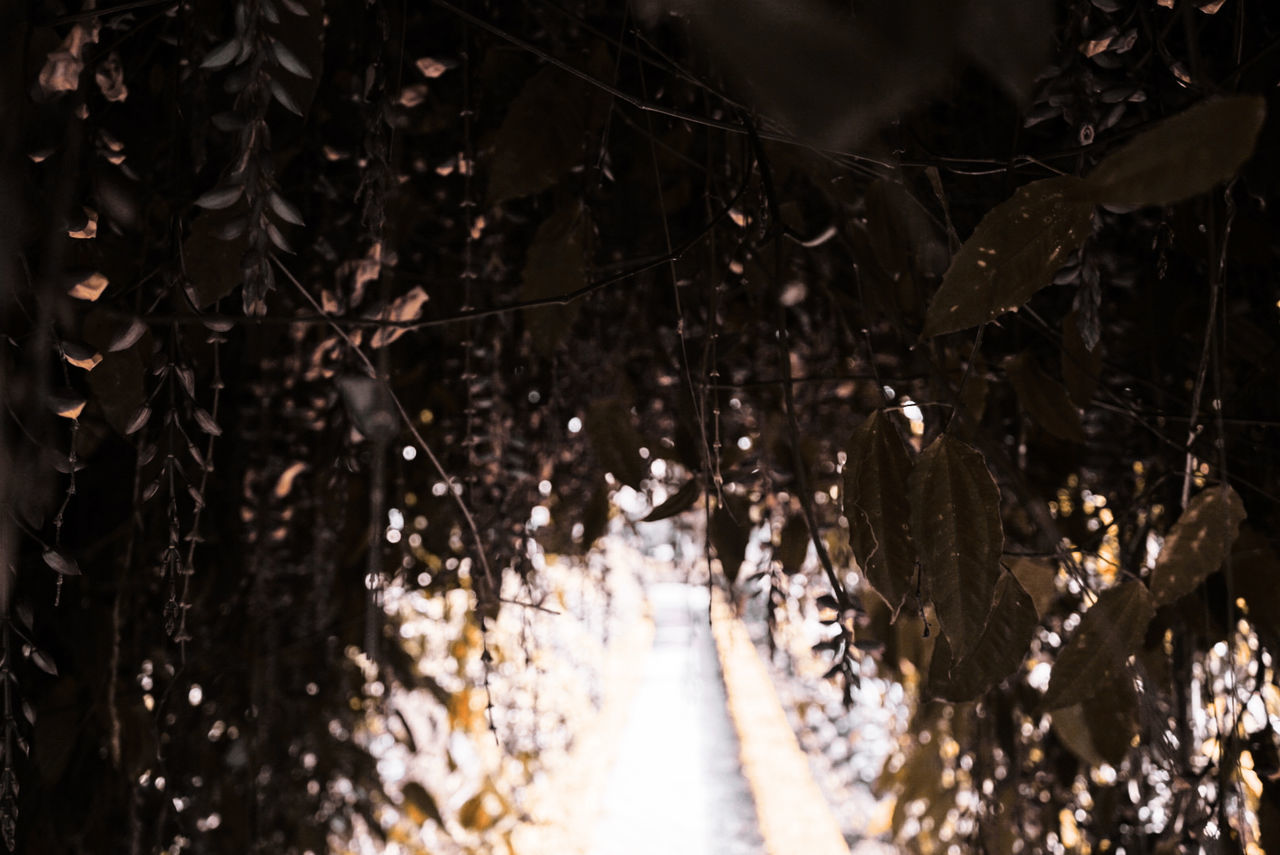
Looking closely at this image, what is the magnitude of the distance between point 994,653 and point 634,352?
0.77 metres

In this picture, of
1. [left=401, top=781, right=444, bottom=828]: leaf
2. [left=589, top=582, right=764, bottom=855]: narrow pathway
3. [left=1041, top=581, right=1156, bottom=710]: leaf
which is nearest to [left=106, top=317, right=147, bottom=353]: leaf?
[left=1041, top=581, right=1156, bottom=710]: leaf

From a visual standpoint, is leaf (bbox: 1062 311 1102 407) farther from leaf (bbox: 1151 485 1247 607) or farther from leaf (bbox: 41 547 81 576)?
leaf (bbox: 41 547 81 576)

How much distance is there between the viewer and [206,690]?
939 mm

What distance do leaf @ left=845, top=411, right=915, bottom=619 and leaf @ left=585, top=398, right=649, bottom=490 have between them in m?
0.20

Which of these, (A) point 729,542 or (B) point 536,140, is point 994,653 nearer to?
(A) point 729,542

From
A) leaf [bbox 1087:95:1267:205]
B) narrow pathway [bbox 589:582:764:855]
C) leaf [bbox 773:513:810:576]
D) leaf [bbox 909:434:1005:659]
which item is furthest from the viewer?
narrow pathway [bbox 589:582:764:855]

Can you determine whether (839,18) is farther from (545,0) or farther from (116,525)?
(116,525)

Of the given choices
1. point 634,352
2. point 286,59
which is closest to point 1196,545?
point 286,59

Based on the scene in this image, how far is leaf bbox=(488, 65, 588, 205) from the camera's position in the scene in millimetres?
507

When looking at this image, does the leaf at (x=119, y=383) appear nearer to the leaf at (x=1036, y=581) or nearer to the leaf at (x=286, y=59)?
the leaf at (x=286, y=59)

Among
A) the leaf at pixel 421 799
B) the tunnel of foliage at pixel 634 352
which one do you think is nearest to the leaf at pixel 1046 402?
the tunnel of foliage at pixel 634 352

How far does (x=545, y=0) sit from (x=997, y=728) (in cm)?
75

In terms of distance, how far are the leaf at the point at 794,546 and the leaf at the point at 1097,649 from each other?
0.26 meters

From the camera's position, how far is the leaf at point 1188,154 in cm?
22
